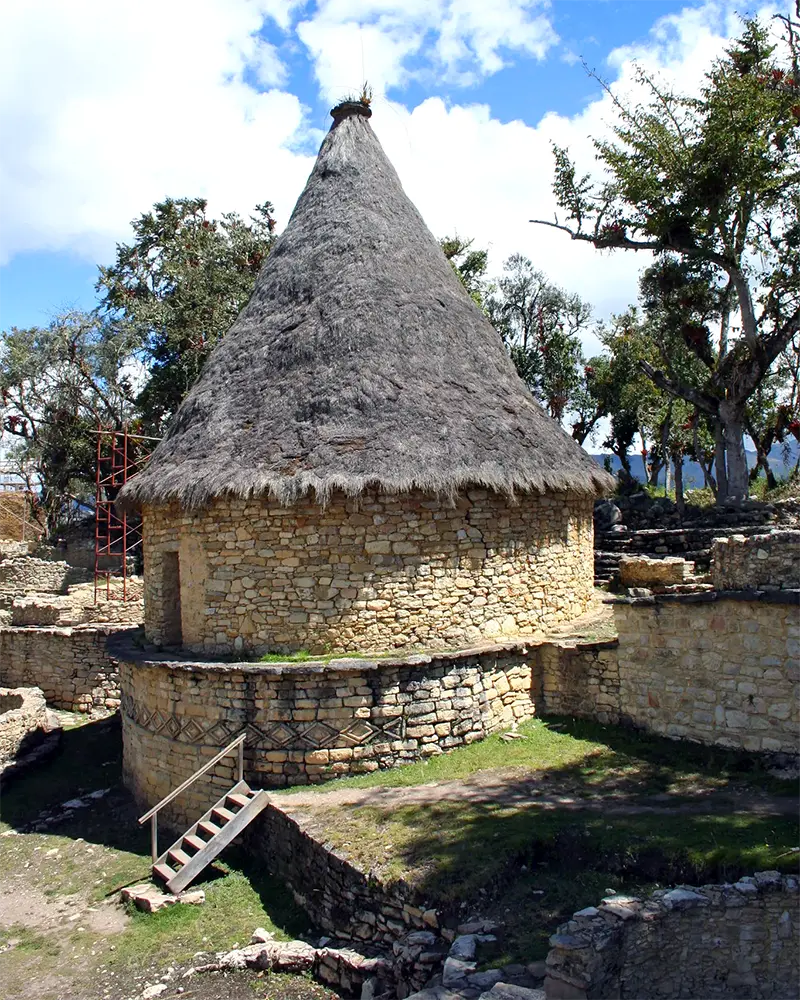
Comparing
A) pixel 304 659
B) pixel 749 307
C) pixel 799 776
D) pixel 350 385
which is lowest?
pixel 799 776

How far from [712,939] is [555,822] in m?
2.08

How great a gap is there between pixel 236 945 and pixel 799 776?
5.98m

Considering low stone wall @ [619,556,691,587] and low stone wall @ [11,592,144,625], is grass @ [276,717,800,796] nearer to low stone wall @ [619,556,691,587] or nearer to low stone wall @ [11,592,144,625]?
low stone wall @ [619,556,691,587]

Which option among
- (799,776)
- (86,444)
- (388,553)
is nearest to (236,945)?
(388,553)

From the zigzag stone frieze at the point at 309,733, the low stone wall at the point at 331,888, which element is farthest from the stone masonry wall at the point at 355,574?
the low stone wall at the point at 331,888

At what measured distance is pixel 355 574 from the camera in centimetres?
1034

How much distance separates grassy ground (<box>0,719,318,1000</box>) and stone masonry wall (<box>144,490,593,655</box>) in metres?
2.81

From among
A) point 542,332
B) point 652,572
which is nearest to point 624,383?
point 542,332

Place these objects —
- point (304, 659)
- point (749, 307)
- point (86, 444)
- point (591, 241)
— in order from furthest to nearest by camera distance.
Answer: point (86, 444)
point (591, 241)
point (749, 307)
point (304, 659)

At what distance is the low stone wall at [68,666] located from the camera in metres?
16.7

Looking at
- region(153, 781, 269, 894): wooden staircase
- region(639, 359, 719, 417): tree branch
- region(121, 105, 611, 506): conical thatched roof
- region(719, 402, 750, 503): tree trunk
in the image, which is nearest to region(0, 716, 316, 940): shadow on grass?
region(153, 781, 269, 894): wooden staircase

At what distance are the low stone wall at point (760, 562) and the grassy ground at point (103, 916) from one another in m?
5.95

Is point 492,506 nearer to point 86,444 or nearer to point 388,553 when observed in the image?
point 388,553

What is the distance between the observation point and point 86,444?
27.0m
